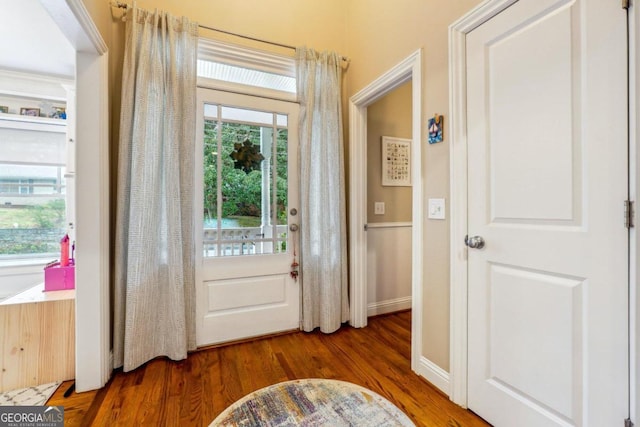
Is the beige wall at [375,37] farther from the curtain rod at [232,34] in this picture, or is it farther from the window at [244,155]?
the window at [244,155]

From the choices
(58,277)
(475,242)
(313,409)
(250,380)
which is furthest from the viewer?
(58,277)

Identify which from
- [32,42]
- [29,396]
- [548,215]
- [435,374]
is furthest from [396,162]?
[32,42]

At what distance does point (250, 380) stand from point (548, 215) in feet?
6.00

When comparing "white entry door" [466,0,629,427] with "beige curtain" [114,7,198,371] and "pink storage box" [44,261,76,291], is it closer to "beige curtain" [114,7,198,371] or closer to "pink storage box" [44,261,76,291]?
"beige curtain" [114,7,198,371]

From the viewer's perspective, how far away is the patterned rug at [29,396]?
1535 mm

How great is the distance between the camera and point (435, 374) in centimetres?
168

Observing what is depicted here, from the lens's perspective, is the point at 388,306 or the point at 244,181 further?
the point at 388,306

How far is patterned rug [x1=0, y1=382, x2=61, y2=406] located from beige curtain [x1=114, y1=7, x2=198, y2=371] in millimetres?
340

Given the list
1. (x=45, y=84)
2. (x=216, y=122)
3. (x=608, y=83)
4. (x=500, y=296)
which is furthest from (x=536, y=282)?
(x=45, y=84)

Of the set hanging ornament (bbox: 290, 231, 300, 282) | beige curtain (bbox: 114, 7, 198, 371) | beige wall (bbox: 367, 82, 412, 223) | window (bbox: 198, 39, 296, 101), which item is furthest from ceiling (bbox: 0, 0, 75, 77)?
beige wall (bbox: 367, 82, 412, 223)

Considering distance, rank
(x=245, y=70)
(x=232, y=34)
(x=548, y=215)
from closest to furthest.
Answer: (x=548, y=215) → (x=232, y=34) → (x=245, y=70)

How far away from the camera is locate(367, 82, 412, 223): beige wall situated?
2758 millimetres

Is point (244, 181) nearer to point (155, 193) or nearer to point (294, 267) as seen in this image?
point (155, 193)

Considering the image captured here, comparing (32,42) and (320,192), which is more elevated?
(32,42)
